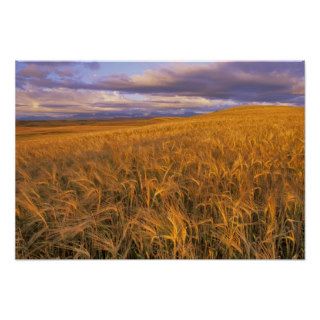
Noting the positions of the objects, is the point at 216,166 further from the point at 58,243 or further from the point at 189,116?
the point at 58,243

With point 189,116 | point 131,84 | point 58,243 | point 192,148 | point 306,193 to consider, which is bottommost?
point 58,243

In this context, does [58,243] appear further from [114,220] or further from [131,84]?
[131,84]

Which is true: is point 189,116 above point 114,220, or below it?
above

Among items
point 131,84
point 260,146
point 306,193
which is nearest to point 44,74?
point 131,84

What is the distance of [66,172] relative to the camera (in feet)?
11.4

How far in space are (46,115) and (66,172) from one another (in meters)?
0.46

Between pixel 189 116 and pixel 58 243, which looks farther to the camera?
pixel 189 116

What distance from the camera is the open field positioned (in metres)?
3.29

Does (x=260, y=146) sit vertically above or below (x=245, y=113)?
below

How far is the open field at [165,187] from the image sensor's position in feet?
10.8

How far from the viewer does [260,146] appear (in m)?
3.57

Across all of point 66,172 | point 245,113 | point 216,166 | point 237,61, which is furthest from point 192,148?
point 66,172

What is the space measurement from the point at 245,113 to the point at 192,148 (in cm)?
49

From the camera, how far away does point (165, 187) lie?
341 centimetres
